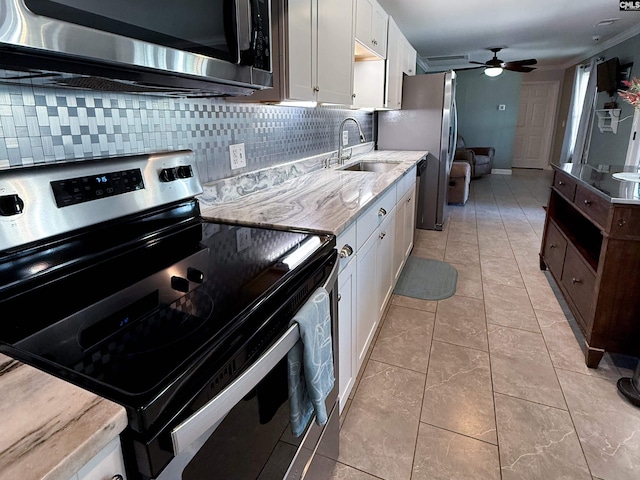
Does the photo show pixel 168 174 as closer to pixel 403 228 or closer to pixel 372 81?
pixel 403 228

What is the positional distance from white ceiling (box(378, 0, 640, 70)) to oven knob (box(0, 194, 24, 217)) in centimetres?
351

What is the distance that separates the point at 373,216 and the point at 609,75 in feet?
18.2

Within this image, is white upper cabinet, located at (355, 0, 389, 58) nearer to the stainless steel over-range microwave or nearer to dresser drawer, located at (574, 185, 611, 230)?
the stainless steel over-range microwave

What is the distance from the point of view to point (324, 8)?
5.93 feet

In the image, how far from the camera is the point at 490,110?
836 centimetres

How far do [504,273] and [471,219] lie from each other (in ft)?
5.66

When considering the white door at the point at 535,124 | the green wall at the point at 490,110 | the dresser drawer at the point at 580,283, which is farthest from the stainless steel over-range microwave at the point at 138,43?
the white door at the point at 535,124

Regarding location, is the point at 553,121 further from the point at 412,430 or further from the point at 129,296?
the point at 129,296

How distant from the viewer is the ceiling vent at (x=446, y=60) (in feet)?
22.0

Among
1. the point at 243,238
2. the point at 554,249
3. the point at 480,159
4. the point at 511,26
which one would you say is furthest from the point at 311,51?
the point at 480,159

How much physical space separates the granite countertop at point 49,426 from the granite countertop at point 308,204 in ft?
2.69

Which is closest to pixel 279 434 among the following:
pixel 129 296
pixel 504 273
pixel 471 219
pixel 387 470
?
pixel 129 296

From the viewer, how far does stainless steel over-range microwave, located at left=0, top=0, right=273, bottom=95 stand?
606 mm

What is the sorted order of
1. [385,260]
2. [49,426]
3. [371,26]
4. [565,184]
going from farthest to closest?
1. [371,26]
2. [565,184]
3. [385,260]
4. [49,426]
